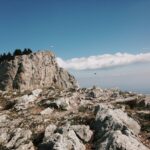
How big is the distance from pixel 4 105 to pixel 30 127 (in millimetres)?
18991

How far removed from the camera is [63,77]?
295 feet

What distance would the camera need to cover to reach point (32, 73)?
80.2m

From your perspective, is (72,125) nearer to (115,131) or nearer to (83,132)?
(83,132)

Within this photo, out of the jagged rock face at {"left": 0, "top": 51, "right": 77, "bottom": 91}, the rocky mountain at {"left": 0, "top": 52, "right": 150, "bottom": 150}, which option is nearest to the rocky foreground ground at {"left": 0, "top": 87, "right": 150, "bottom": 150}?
the rocky mountain at {"left": 0, "top": 52, "right": 150, "bottom": 150}

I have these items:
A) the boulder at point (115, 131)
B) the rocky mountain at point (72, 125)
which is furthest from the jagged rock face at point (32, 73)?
the boulder at point (115, 131)

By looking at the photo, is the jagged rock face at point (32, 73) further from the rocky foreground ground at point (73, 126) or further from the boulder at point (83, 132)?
the boulder at point (83, 132)

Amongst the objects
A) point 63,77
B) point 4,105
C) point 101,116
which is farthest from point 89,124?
A: point 63,77

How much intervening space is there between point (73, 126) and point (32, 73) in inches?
1978

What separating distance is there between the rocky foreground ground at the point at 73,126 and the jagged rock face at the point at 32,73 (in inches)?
1141

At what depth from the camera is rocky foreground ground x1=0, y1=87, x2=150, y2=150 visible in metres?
27.5

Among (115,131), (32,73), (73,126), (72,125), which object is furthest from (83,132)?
(32,73)

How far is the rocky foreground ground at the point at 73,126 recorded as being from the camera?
90.3 feet

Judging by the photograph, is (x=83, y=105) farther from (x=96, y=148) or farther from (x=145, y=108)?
(x=96, y=148)

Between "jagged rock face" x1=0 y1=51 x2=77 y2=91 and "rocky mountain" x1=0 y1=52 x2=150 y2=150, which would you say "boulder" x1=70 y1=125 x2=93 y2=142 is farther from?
"jagged rock face" x1=0 y1=51 x2=77 y2=91
